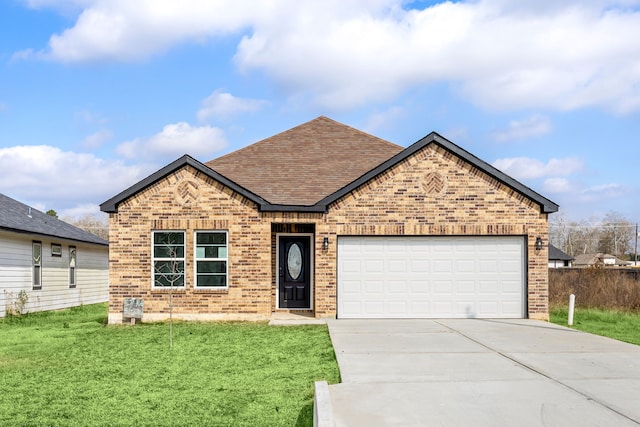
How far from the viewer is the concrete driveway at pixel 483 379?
629 cm

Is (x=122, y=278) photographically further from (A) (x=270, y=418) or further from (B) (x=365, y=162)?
(A) (x=270, y=418)

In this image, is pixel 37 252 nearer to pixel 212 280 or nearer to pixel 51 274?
pixel 51 274

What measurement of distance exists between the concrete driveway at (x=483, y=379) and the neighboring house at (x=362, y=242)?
2.89 m

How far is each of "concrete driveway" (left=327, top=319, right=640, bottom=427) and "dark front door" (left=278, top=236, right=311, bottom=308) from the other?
4647 millimetres

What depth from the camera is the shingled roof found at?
18438 millimetres

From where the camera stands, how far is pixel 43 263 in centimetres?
2145

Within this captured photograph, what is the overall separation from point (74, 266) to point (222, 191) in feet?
38.3

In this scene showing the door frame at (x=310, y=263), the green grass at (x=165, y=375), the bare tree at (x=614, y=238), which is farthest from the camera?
the bare tree at (x=614, y=238)

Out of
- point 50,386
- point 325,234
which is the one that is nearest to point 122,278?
point 325,234

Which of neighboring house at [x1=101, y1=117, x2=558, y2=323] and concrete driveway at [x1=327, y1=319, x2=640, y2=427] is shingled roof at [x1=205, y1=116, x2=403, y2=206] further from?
concrete driveway at [x1=327, y1=319, x2=640, y2=427]

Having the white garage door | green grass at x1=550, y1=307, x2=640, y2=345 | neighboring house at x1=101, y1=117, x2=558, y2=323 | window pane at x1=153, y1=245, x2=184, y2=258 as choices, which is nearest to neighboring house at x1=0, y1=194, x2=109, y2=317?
neighboring house at x1=101, y1=117, x2=558, y2=323

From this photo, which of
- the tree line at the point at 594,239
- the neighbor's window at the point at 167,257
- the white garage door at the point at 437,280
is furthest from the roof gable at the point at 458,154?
the tree line at the point at 594,239

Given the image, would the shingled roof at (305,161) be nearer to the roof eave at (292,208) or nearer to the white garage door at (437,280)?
the roof eave at (292,208)

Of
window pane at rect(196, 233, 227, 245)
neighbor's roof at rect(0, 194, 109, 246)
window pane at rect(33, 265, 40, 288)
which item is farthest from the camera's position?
window pane at rect(33, 265, 40, 288)
